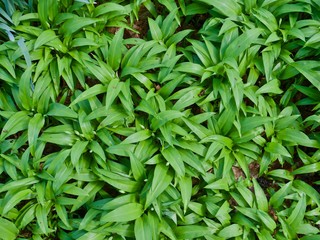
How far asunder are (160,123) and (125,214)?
0.54m

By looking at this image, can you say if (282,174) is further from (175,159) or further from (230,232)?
(175,159)

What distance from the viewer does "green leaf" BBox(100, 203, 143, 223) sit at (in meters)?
2.25

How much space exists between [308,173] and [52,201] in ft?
5.20

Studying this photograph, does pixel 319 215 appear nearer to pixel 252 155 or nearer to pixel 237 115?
pixel 252 155

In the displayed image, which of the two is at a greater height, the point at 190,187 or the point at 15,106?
the point at 15,106

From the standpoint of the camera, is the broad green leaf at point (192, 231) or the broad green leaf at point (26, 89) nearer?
the broad green leaf at point (192, 231)

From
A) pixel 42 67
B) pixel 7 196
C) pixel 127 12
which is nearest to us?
pixel 7 196

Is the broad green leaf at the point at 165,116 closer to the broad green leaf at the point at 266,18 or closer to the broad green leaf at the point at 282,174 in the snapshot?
the broad green leaf at the point at 282,174

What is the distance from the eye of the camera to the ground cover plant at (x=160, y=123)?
2.37 m

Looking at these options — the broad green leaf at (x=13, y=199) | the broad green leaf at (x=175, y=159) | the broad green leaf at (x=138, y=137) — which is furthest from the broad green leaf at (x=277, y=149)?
the broad green leaf at (x=13, y=199)

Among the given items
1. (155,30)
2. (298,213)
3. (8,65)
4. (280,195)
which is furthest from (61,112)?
(298,213)

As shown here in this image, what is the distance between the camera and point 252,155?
8.12 feet

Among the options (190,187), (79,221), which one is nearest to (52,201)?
(79,221)

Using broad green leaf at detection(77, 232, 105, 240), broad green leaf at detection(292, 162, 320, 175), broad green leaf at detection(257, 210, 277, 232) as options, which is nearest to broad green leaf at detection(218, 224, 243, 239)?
broad green leaf at detection(257, 210, 277, 232)
